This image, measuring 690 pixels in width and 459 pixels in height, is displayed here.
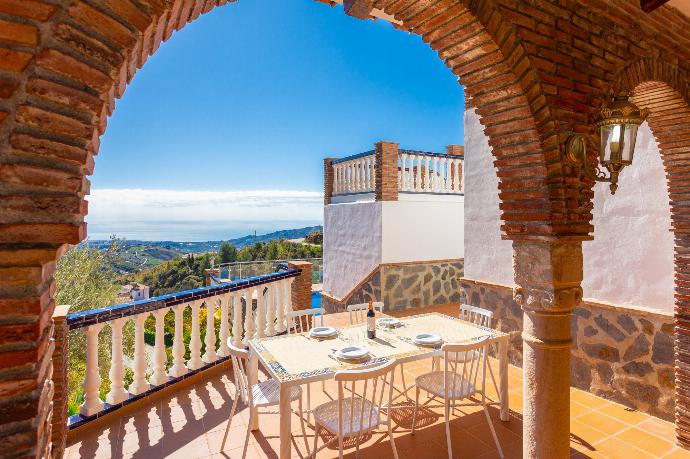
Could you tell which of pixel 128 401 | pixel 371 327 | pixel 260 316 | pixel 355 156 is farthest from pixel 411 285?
pixel 128 401

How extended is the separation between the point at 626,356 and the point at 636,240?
117 cm

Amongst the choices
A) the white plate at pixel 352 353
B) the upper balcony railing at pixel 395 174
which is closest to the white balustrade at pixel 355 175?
the upper balcony railing at pixel 395 174

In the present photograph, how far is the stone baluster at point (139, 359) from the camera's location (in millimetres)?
3426

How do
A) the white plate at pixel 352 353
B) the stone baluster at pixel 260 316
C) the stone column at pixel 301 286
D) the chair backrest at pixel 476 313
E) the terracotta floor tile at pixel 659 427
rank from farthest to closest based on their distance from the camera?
the stone column at pixel 301 286
the stone baluster at pixel 260 316
the chair backrest at pixel 476 313
the terracotta floor tile at pixel 659 427
the white plate at pixel 352 353

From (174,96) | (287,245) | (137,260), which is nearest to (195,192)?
(174,96)

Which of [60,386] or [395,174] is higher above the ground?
[395,174]

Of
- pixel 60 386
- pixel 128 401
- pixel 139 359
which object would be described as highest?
pixel 60 386

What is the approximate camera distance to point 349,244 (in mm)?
9086

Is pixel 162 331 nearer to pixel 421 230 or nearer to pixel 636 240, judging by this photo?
pixel 636 240

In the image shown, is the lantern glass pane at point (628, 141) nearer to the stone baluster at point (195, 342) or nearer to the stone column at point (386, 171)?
the stone baluster at point (195, 342)

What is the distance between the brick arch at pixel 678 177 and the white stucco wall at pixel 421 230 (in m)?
5.13

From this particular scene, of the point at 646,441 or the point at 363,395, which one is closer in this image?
the point at 363,395

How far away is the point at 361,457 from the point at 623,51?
350 cm

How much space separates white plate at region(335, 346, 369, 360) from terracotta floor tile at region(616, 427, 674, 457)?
7.90 feet
